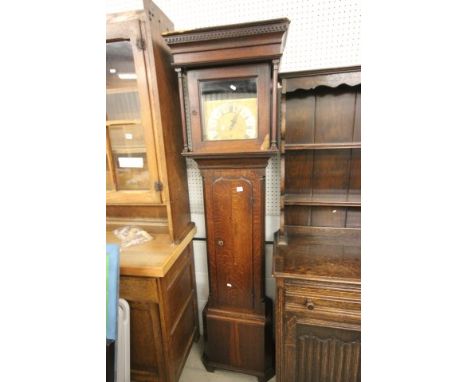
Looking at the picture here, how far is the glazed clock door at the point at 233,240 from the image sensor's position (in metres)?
1.18

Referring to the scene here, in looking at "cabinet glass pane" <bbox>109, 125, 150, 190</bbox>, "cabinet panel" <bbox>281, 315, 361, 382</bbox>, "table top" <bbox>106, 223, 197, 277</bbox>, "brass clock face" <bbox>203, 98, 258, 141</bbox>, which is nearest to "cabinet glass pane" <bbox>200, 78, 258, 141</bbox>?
"brass clock face" <bbox>203, 98, 258, 141</bbox>

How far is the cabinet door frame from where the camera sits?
3.40ft

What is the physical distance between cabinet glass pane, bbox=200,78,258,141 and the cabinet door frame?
11.1 inches

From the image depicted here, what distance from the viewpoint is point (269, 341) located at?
4.53 feet

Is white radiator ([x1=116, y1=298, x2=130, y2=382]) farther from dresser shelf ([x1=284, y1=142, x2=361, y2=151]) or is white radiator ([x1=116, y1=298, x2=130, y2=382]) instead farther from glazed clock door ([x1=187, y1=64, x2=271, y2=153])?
dresser shelf ([x1=284, y1=142, x2=361, y2=151])

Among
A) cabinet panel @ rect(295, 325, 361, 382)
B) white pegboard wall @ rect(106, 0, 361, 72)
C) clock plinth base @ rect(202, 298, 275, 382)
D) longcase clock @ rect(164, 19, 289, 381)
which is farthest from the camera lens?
clock plinth base @ rect(202, 298, 275, 382)

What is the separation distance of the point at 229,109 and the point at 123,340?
1.31 meters

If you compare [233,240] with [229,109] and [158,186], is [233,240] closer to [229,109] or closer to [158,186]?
[158,186]

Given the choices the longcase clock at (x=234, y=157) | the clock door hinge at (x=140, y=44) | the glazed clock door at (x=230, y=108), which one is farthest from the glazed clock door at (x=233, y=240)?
the clock door hinge at (x=140, y=44)

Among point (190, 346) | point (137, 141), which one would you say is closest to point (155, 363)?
point (190, 346)
